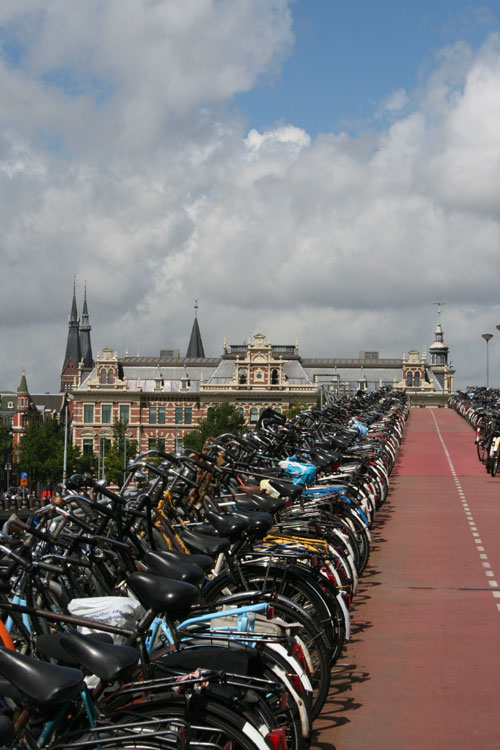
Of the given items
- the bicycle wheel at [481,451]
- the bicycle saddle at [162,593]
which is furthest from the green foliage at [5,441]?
the bicycle saddle at [162,593]

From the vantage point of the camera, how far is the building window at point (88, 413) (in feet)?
264

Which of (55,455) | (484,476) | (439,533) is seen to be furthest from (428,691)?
(55,455)

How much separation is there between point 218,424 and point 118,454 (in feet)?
29.1

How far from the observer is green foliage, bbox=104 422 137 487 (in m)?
58.2

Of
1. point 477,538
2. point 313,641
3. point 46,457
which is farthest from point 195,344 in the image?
point 313,641

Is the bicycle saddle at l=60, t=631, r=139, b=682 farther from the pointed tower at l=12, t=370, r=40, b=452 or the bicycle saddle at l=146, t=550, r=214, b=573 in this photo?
the pointed tower at l=12, t=370, r=40, b=452

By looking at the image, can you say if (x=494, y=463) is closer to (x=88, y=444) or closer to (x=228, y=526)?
(x=228, y=526)

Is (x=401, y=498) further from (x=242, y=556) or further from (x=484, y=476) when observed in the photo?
(x=242, y=556)

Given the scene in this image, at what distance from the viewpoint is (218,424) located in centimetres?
7050

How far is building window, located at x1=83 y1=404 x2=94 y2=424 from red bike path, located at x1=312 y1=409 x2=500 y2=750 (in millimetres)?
67871

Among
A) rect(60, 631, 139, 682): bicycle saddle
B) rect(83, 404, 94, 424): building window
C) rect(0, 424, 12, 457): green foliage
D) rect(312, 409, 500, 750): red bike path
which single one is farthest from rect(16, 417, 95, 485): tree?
rect(60, 631, 139, 682): bicycle saddle

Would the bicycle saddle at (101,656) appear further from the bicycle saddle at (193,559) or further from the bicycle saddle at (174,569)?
the bicycle saddle at (193,559)

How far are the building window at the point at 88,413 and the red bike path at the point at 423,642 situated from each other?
67.9 metres

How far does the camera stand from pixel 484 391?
166ft
